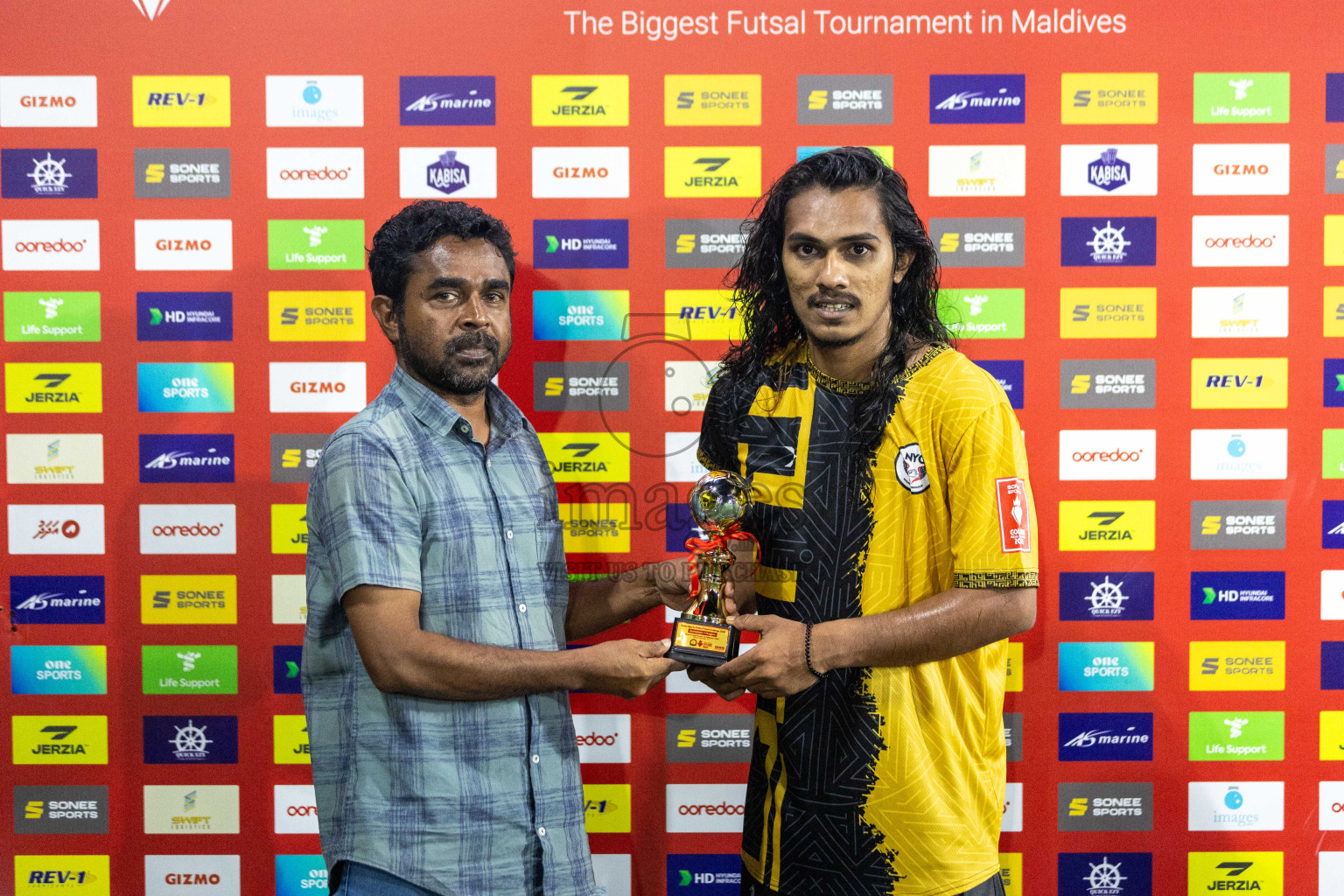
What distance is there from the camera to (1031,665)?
2424mm

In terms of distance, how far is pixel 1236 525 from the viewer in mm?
2391

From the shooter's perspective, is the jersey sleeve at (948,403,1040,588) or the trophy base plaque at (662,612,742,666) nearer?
the jersey sleeve at (948,403,1040,588)

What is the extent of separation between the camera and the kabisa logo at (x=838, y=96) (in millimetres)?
2330

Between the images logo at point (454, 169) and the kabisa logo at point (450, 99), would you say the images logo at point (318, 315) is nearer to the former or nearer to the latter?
the images logo at point (454, 169)

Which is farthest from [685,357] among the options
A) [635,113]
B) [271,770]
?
[271,770]

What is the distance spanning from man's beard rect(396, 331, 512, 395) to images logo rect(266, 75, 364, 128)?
0.97 metres

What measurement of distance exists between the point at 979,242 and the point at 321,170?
1.90 meters

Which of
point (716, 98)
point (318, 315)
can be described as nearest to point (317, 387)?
point (318, 315)

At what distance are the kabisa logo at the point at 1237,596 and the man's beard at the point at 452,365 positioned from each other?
6.85 ft

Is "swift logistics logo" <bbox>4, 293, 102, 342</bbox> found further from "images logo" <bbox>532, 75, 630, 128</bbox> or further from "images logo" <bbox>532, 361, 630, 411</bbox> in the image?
"images logo" <bbox>532, 75, 630, 128</bbox>

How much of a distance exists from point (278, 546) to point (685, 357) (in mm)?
1314

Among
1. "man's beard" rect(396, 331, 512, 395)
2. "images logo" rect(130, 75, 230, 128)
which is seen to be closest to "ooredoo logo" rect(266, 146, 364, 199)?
"images logo" rect(130, 75, 230, 128)

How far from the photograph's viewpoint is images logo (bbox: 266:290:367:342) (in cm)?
237

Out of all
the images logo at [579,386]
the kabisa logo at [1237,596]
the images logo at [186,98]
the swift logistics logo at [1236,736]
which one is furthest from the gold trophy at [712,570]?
the images logo at [186,98]
